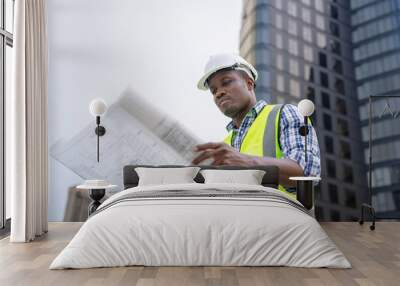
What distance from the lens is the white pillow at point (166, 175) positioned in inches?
214

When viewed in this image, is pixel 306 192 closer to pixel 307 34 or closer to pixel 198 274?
pixel 307 34

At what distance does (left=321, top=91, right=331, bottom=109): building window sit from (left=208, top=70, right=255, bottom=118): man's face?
0.83 meters

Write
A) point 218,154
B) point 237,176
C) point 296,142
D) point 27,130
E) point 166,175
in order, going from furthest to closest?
point 218,154 → point 296,142 → point 166,175 → point 237,176 → point 27,130

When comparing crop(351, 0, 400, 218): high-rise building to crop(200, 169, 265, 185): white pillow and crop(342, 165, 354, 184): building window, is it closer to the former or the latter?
crop(342, 165, 354, 184): building window

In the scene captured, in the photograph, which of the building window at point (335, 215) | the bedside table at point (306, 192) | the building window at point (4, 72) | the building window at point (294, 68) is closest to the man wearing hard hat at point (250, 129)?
the bedside table at point (306, 192)

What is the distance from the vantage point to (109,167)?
238 inches

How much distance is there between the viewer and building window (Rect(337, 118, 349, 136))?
6.08m

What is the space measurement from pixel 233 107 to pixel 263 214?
2.48 metres

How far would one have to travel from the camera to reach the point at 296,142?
586 centimetres

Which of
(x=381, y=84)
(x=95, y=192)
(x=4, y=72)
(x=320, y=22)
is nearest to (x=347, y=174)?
(x=381, y=84)

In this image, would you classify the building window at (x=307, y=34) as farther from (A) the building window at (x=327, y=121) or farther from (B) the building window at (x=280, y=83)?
(A) the building window at (x=327, y=121)

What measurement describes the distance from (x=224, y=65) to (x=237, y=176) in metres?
1.42

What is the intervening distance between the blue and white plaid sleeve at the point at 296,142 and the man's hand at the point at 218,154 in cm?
50

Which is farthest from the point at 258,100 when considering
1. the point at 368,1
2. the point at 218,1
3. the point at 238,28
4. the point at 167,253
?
the point at 167,253
